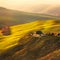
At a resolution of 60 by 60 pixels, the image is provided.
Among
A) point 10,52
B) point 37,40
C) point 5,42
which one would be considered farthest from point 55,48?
point 5,42

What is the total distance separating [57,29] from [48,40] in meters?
20.8

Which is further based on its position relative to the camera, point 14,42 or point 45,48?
point 14,42

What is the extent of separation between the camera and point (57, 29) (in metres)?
103

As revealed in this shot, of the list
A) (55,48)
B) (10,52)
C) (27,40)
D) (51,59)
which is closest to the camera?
(51,59)

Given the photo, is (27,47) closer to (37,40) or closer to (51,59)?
(37,40)

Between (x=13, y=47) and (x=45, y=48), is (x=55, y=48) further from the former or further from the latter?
(x=13, y=47)

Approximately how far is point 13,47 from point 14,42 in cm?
602

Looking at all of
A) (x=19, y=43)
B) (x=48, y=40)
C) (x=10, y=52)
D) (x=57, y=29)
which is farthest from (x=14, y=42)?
(x=57, y=29)

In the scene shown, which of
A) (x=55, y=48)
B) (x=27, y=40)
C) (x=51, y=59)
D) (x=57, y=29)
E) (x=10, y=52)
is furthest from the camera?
(x=57, y=29)

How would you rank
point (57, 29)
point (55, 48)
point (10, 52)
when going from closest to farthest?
point (55, 48) → point (10, 52) → point (57, 29)

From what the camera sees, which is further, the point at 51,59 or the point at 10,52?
the point at 10,52

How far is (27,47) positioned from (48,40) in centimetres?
811

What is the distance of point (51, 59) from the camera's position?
7000 centimetres

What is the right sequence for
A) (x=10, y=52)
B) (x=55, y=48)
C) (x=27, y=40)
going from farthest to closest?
(x=27, y=40)
(x=10, y=52)
(x=55, y=48)
